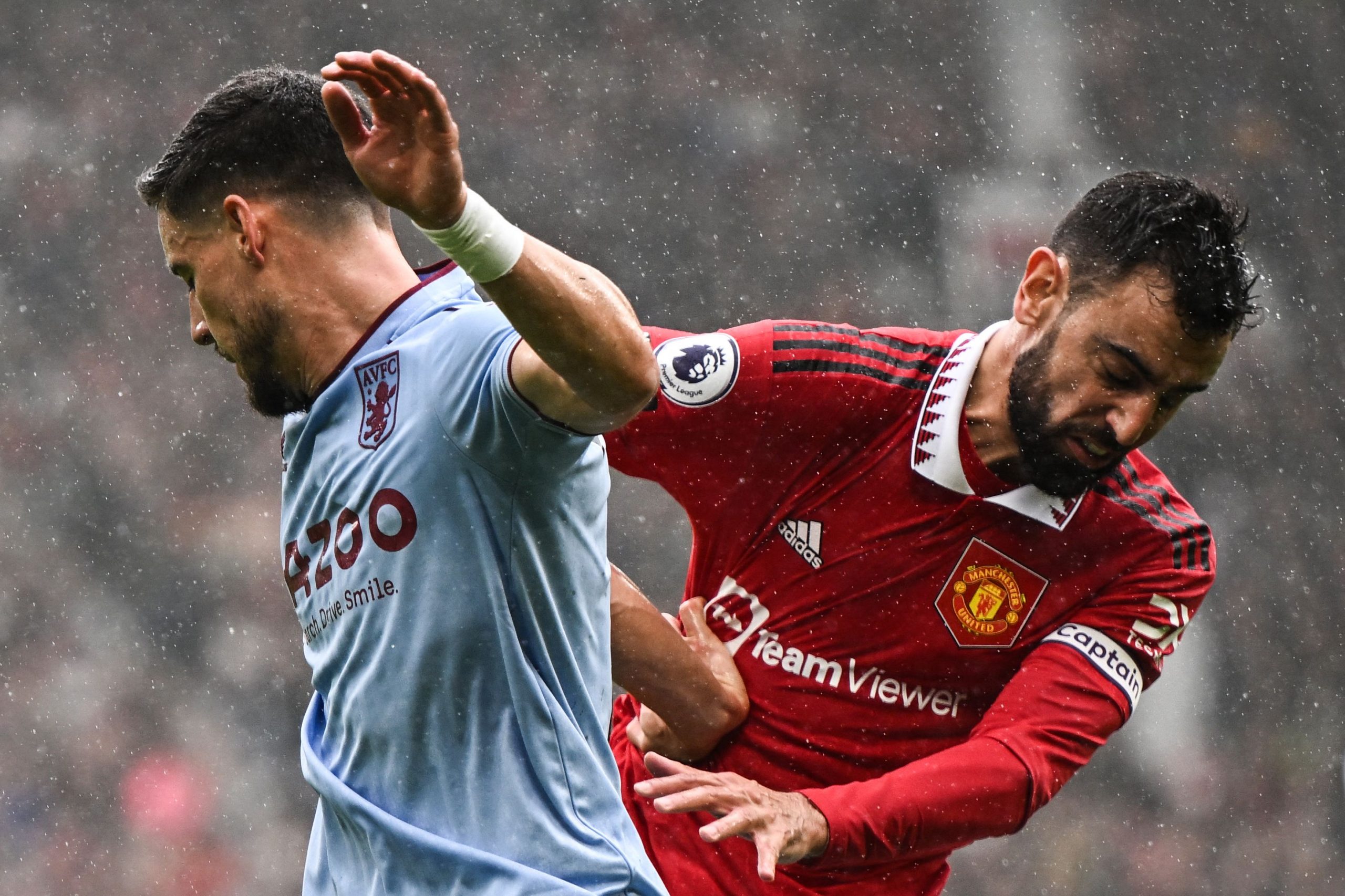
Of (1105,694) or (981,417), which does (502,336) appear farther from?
(1105,694)

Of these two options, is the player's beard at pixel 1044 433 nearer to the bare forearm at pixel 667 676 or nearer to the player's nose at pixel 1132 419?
the player's nose at pixel 1132 419

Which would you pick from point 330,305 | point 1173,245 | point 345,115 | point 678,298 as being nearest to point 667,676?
point 330,305

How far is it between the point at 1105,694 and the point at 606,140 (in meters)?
6.21

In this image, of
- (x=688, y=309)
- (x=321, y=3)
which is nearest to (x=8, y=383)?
(x=321, y=3)

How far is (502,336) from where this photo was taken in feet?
5.09

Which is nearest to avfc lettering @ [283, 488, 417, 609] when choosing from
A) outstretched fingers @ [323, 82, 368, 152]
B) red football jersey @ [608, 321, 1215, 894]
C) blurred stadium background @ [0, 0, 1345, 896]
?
outstretched fingers @ [323, 82, 368, 152]

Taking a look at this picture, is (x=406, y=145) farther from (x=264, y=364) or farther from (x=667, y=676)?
(x=667, y=676)

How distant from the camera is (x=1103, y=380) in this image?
2361 mm

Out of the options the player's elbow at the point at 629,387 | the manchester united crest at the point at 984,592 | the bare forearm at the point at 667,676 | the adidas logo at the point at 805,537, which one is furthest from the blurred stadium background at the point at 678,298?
the player's elbow at the point at 629,387

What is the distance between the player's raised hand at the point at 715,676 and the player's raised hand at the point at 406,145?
4.13 feet

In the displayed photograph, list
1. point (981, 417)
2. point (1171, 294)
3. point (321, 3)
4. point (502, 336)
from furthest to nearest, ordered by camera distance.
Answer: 1. point (321, 3)
2. point (981, 417)
3. point (1171, 294)
4. point (502, 336)

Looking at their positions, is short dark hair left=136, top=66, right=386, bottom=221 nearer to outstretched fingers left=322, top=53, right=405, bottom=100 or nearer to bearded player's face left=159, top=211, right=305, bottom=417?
bearded player's face left=159, top=211, right=305, bottom=417

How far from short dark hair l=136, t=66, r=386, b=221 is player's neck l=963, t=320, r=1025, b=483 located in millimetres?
1072

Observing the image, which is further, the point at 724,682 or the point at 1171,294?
the point at 724,682
